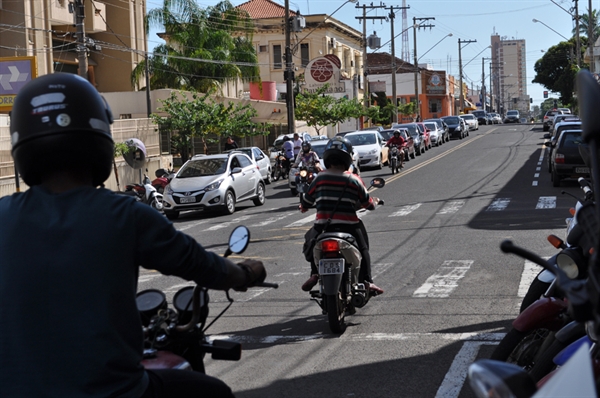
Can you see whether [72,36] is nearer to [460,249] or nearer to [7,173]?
[7,173]

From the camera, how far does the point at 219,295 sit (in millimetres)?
10938

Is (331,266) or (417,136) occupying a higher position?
(417,136)

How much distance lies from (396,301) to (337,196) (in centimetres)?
183

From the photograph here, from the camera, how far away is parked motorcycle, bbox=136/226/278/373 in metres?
3.28

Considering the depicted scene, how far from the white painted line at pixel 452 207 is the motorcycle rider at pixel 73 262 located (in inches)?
667

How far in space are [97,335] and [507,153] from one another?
39512mm

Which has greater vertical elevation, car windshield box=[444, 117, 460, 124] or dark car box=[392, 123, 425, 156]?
car windshield box=[444, 117, 460, 124]

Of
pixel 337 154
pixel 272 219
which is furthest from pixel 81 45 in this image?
pixel 337 154

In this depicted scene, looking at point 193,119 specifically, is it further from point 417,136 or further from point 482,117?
point 482,117

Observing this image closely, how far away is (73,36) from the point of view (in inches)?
1667

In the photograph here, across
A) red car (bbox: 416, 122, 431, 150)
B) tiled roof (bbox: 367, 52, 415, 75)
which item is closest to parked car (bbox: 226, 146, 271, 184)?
red car (bbox: 416, 122, 431, 150)

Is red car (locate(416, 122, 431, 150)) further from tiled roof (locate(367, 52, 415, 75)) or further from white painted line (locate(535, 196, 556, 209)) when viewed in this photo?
tiled roof (locate(367, 52, 415, 75))

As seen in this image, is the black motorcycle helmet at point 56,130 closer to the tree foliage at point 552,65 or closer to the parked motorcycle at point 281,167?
the parked motorcycle at point 281,167

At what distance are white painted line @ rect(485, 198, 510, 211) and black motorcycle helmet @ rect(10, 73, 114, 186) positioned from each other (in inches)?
678
